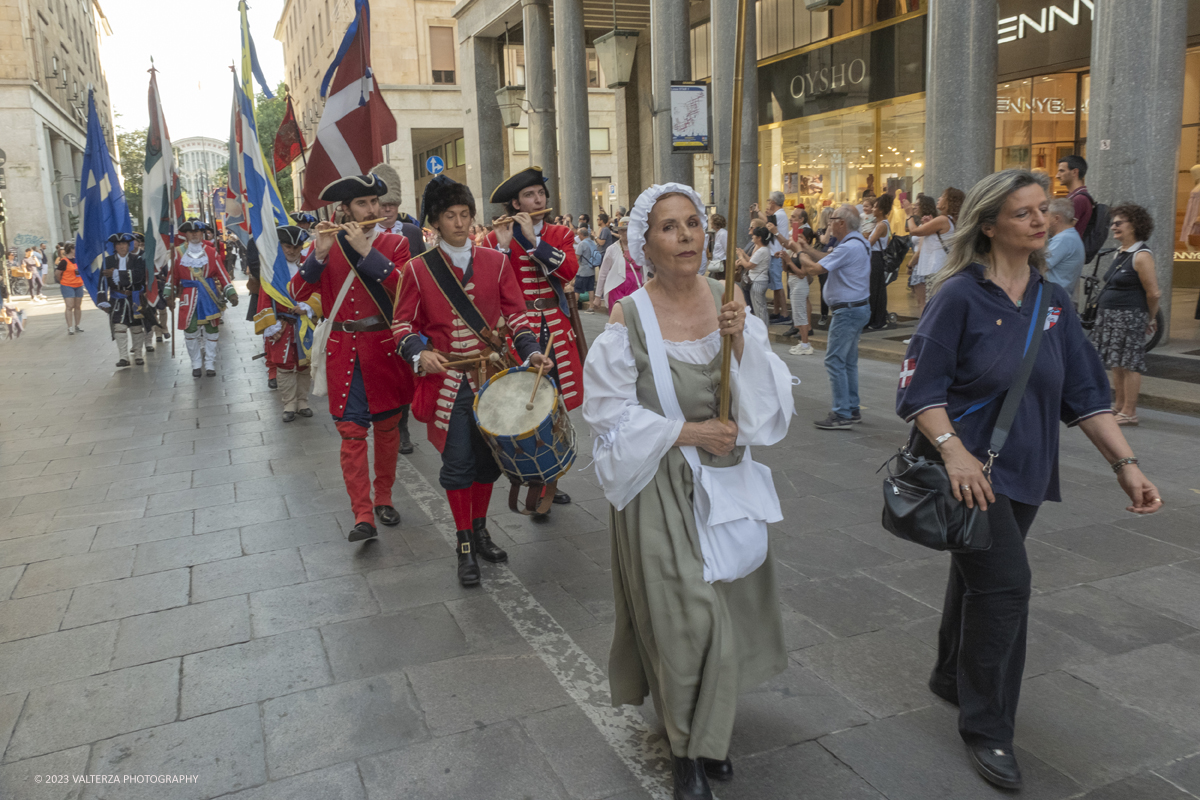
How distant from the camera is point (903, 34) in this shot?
58.2 ft

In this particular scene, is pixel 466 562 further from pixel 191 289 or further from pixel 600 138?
pixel 600 138

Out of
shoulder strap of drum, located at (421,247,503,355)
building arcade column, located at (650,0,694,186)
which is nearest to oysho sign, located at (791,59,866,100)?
building arcade column, located at (650,0,694,186)

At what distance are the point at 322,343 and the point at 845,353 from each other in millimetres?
4388

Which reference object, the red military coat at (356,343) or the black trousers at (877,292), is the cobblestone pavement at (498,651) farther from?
the black trousers at (877,292)

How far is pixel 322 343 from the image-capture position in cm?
614

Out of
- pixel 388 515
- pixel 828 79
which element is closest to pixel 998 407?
pixel 388 515

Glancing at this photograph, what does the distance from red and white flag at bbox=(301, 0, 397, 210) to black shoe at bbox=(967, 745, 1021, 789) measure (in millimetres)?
5427

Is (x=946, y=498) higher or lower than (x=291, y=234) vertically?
lower

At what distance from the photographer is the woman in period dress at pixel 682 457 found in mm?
2811

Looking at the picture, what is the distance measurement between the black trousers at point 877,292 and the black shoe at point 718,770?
34.8 feet

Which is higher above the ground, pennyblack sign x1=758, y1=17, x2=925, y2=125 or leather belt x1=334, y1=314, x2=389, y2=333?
pennyblack sign x1=758, y1=17, x2=925, y2=125

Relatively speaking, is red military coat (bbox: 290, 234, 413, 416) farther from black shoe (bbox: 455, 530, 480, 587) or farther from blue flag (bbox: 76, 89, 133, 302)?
blue flag (bbox: 76, 89, 133, 302)

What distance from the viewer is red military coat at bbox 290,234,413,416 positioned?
5570 mm

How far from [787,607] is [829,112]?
17836 mm
